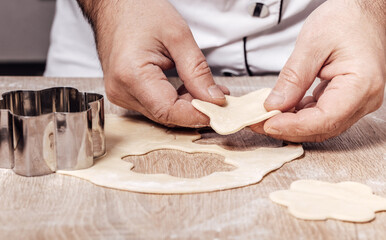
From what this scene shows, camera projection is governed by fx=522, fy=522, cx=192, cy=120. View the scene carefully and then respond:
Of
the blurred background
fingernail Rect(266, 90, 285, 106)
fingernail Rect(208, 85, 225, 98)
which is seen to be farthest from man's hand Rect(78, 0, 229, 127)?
the blurred background

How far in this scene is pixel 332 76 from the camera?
103cm

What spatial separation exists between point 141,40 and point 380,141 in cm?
54

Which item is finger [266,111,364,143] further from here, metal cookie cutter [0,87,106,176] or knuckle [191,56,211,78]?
metal cookie cutter [0,87,106,176]

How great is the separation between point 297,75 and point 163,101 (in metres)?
0.27

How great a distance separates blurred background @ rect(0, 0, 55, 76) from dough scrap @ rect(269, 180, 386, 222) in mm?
3035

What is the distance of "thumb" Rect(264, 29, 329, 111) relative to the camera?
1.01 metres

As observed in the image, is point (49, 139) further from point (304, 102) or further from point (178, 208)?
point (304, 102)

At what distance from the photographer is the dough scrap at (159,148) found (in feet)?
2.78

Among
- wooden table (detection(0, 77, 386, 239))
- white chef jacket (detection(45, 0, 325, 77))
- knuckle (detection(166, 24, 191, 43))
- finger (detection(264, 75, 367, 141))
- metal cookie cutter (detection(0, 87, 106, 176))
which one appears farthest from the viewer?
white chef jacket (detection(45, 0, 325, 77))

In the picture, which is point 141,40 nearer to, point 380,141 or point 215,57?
point 215,57

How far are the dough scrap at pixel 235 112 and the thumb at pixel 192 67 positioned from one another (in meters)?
0.02

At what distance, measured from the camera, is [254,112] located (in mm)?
1043

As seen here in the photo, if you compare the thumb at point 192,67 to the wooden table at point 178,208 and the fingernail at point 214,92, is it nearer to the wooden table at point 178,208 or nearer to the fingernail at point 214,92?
the fingernail at point 214,92

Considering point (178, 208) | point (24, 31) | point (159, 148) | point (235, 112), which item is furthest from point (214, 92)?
point (24, 31)
